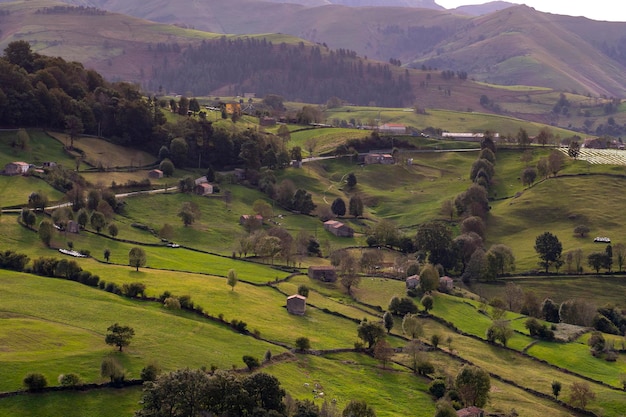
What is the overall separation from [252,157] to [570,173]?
6917 centimetres

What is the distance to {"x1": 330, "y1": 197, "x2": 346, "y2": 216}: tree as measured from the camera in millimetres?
155500

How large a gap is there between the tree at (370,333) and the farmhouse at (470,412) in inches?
627

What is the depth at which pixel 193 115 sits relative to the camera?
19100 centimetres

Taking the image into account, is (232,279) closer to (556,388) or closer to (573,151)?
(556,388)

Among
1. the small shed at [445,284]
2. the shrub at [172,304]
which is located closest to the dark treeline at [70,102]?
the small shed at [445,284]

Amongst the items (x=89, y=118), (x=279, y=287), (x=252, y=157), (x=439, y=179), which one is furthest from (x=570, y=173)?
(x=89, y=118)

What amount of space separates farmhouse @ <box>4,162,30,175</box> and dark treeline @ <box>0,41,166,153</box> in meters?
22.4

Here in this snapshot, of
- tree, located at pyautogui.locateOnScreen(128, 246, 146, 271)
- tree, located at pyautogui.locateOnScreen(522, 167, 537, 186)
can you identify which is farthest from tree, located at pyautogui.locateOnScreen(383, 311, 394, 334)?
tree, located at pyautogui.locateOnScreen(522, 167, 537, 186)

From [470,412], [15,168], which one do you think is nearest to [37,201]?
[15,168]

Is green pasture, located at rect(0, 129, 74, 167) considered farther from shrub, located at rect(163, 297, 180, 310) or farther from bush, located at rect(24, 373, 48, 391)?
bush, located at rect(24, 373, 48, 391)

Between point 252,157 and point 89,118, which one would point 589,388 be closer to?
point 252,157

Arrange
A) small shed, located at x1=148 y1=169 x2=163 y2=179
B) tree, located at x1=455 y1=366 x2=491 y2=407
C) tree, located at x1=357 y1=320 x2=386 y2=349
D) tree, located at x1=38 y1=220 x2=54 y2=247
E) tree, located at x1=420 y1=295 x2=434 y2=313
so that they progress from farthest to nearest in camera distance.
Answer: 1. small shed, located at x1=148 y1=169 x2=163 y2=179
2. tree, located at x1=420 y1=295 x2=434 y2=313
3. tree, located at x1=38 y1=220 x2=54 y2=247
4. tree, located at x1=357 y1=320 x2=386 y2=349
5. tree, located at x1=455 y1=366 x2=491 y2=407

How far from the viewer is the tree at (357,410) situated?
6501cm

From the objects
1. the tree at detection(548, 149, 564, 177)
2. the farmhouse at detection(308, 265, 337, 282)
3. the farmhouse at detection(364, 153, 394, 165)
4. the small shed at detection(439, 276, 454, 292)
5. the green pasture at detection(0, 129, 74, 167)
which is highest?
the tree at detection(548, 149, 564, 177)
